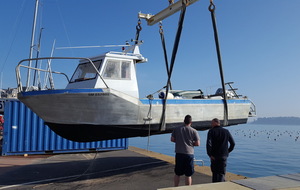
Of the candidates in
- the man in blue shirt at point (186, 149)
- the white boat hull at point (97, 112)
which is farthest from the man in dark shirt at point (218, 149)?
the white boat hull at point (97, 112)

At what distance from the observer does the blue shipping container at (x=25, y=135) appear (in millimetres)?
11234

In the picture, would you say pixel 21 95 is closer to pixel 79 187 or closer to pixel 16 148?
pixel 79 187

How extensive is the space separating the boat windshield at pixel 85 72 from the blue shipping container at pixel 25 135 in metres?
4.98

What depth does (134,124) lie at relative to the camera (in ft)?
23.5

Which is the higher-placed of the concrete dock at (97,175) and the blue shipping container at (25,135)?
the blue shipping container at (25,135)

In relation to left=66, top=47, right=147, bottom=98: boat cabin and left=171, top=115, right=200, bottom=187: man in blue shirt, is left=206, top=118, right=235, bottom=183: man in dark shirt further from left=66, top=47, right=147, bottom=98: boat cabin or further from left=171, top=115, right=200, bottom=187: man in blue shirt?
left=66, top=47, right=147, bottom=98: boat cabin

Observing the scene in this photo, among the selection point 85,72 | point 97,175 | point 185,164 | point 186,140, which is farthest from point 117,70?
point 185,164

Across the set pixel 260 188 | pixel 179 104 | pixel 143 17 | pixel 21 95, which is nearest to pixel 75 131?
pixel 21 95

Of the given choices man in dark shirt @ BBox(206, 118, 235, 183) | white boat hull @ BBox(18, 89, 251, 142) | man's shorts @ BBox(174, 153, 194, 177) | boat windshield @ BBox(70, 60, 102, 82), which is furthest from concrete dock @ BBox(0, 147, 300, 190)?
boat windshield @ BBox(70, 60, 102, 82)

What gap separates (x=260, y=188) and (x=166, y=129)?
13.7 ft

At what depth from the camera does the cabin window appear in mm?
7504

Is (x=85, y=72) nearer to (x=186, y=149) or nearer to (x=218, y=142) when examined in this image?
(x=186, y=149)

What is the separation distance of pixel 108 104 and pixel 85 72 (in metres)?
1.90

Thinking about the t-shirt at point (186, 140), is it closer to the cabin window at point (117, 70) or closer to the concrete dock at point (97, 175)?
the concrete dock at point (97, 175)
